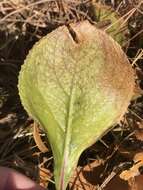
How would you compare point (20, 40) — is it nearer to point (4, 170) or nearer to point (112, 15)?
point (112, 15)

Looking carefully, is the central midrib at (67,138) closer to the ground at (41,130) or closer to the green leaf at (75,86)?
the green leaf at (75,86)

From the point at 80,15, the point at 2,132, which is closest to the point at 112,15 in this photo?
the point at 80,15

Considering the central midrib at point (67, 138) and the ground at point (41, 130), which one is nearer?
the central midrib at point (67, 138)

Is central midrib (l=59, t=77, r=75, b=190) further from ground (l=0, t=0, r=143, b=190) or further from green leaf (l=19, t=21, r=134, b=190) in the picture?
ground (l=0, t=0, r=143, b=190)

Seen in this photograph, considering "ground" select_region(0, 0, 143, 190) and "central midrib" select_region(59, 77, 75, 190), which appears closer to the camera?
"central midrib" select_region(59, 77, 75, 190)

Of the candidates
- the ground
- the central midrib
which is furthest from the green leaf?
the ground

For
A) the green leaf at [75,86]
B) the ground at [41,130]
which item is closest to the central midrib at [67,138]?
the green leaf at [75,86]
